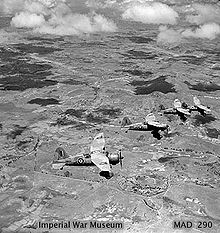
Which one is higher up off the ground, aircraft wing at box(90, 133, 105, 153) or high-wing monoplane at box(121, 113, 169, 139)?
aircraft wing at box(90, 133, 105, 153)

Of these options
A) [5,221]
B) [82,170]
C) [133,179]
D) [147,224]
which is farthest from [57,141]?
[147,224]

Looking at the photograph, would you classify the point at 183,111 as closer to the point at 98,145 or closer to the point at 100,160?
the point at 98,145

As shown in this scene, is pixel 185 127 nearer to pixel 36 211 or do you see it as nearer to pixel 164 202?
pixel 164 202

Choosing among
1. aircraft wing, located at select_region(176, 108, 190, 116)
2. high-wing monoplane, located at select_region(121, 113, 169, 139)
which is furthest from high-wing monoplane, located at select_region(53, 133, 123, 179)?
aircraft wing, located at select_region(176, 108, 190, 116)

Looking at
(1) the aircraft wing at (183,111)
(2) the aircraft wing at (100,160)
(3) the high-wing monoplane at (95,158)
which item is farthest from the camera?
(1) the aircraft wing at (183,111)

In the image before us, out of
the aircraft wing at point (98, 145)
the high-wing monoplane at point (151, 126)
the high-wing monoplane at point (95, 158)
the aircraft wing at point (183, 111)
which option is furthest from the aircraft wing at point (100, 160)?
the aircraft wing at point (183, 111)

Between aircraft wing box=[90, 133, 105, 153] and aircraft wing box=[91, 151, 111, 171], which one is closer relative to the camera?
aircraft wing box=[91, 151, 111, 171]

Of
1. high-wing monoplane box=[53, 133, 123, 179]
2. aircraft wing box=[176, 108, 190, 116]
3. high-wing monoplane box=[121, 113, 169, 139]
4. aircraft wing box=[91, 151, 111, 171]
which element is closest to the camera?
aircraft wing box=[91, 151, 111, 171]

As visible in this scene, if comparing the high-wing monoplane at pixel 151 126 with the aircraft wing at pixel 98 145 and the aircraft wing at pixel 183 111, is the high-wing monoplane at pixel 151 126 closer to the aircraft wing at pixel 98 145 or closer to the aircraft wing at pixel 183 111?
the aircraft wing at pixel 183 111

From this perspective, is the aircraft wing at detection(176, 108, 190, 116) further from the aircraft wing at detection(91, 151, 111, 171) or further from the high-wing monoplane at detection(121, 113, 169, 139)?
the aircraft wing at detection(91, 151, 111, 171)
